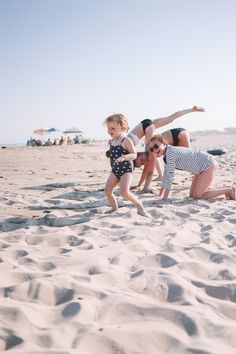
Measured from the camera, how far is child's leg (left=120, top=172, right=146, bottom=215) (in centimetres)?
450

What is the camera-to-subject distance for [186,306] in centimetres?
210

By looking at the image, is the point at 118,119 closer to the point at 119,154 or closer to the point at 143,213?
the point at 119,154

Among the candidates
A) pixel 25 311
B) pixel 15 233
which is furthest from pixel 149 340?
pixel 15 233

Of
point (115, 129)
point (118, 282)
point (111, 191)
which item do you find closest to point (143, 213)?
point (111, 191)

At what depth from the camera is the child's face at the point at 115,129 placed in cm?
473

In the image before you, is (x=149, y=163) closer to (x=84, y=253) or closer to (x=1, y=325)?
(x=84, y=253)

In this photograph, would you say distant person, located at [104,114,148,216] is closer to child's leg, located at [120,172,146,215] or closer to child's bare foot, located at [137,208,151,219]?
child's leg, located at [120,172,146,215]

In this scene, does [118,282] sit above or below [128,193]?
below

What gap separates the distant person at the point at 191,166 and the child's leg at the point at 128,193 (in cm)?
81

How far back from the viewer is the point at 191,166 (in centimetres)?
553

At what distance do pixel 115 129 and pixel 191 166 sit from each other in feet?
4.73

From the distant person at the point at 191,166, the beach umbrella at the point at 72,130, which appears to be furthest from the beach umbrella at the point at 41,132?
the distant person at the point at 191,166

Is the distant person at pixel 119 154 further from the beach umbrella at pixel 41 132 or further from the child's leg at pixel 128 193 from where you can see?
the beach umbrella at pixel 41 132

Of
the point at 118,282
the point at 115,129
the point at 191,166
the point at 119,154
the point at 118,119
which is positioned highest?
Result: the point at 118,119
